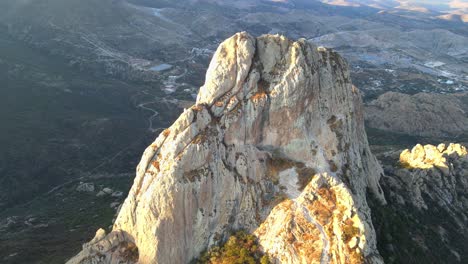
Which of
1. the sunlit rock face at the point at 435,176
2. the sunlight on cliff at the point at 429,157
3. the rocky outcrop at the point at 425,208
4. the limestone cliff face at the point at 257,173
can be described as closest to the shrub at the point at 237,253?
the limestone cliff face at the point at 257,173

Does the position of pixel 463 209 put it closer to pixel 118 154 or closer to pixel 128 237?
pixel 128 237

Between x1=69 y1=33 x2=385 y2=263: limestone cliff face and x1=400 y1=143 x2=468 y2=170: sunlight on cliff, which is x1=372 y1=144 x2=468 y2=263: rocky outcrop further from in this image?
x1=69 y1=33 x2=385 y2=263: limestone cliff face

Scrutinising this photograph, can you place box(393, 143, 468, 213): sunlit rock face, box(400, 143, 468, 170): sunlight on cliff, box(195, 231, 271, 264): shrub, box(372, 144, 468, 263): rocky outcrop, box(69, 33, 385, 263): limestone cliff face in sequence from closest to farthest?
box(195, 231, 271, 264): shrub → box(69, 33, 385, 263): limestone cliff face → box(372, 144, 468, 263): rocky outcrop → box(393, 143, 468, 213): sunlit rock face → box(400, 143, 468, 170): sunlight on cliff

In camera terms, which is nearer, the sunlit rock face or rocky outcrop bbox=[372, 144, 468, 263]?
rocky outcrop bbox=[372, 144, 468, 263]

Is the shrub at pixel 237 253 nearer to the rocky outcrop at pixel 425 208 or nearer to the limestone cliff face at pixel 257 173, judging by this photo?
the limestone cliff face at pixel 257 173

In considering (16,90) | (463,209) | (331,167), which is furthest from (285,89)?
(16,90)

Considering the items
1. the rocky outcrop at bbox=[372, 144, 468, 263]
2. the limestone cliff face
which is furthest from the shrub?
the rocky outcrop at bbox=[372, 144, 468, 263]
